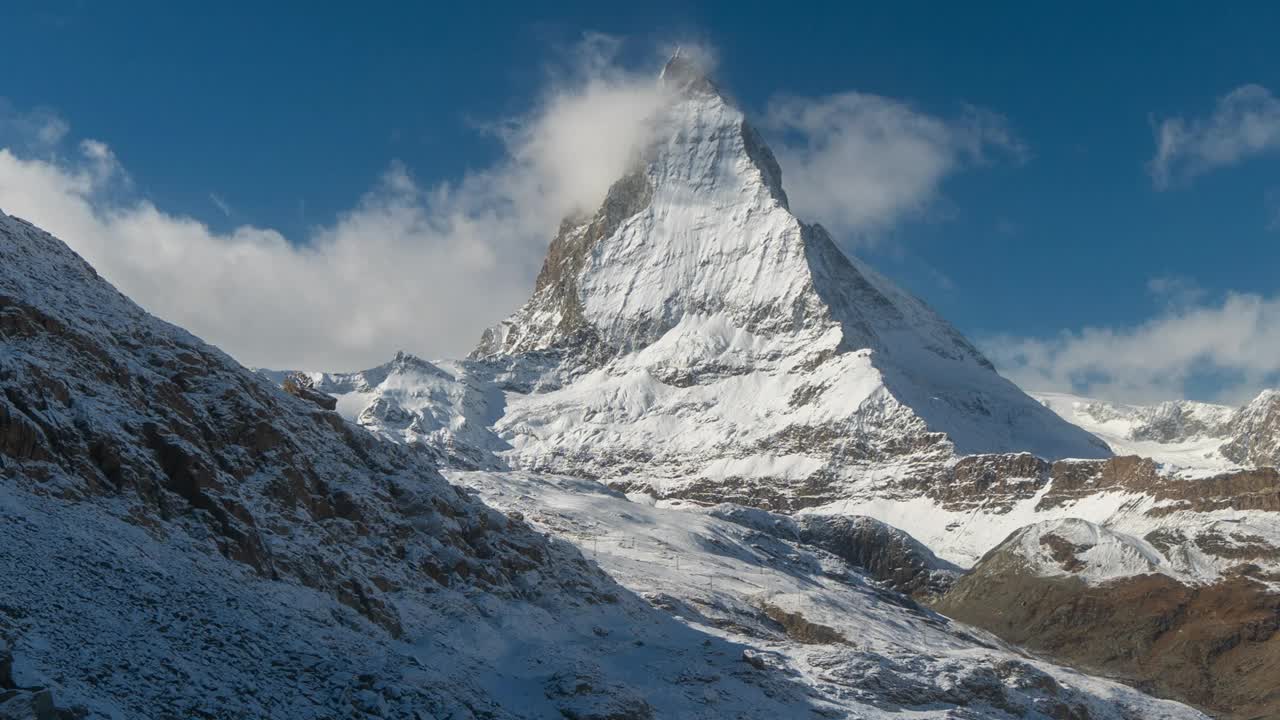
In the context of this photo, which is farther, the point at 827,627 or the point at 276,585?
the point at 827,627

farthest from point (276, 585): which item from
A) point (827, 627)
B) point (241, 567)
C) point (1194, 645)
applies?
point (1194, 645)

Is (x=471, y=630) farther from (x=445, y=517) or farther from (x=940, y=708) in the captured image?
(x=940, y=708)

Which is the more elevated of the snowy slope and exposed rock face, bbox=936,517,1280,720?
exposed rock face, bbox=936,517,1280,720

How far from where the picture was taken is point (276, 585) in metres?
52.5

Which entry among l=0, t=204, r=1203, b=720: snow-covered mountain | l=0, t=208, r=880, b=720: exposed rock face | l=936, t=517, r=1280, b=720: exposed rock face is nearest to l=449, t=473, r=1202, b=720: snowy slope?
l=0, t=204, r=1203, b=720: snow-covered mountain

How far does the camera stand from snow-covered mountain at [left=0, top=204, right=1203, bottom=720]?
4025cm

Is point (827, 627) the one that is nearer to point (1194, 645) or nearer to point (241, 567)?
point (1194, 645)

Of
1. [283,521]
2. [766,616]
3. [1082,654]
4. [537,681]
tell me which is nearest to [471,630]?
[537,681]

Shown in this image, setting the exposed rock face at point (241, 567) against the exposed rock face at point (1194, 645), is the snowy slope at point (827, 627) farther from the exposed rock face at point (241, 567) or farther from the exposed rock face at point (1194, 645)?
the exposed rock face at point (1194, 645)

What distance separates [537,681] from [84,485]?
20.9 meters

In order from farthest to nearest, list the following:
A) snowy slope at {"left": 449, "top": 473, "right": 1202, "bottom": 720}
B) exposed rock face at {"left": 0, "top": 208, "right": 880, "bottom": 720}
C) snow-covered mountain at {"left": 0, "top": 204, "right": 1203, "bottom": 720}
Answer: snowy slope at {"left": 449, "top": 473, "right": 1202, "bottom": 720}
snow-covered mountain at {"left": 0, "top": 204, "right": 1203, "bottom": 720}
exposed rock face at {"left": 0, "top": 208, "right": 880, "bottom": 720}

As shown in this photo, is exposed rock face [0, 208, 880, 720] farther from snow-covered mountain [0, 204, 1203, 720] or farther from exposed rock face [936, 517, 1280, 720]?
exposed rock face [936, 517, 1280, 720]

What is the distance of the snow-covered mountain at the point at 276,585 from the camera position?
132 feet

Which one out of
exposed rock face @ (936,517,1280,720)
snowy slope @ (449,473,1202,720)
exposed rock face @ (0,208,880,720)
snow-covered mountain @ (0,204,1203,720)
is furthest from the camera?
exposed rock face @ (936,517,1280,720)
